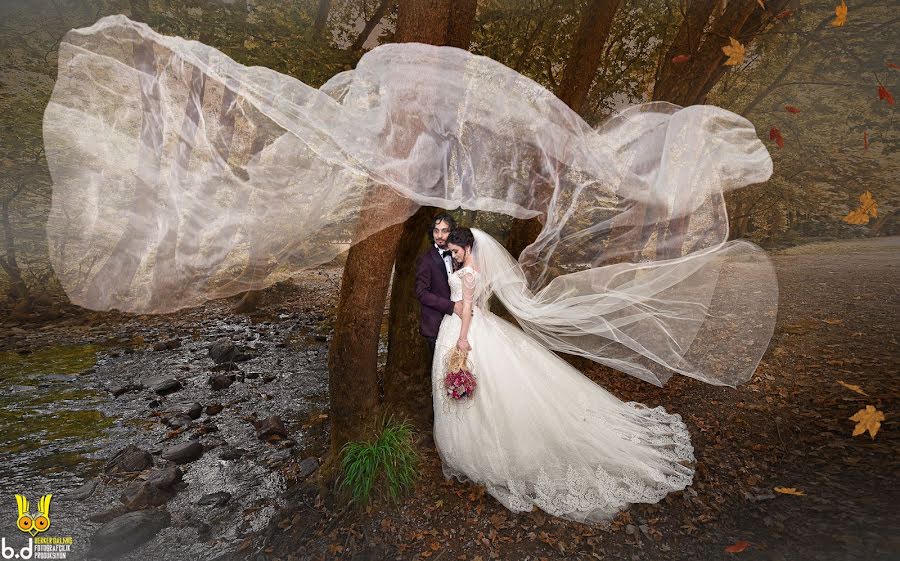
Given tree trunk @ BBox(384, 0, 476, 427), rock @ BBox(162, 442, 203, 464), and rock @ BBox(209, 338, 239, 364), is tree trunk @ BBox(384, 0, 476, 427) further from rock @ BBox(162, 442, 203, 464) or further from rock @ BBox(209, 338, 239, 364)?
rock @ BBox(209, 338, 239, 364)

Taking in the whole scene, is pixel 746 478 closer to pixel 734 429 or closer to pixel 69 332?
pixel 734 429

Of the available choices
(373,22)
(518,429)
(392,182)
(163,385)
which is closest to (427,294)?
(392,182)

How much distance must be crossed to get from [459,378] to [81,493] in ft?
15.4

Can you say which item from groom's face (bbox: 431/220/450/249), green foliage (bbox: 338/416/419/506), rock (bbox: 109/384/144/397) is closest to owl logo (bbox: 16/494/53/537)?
rock (bbox: 109/384/144/397)

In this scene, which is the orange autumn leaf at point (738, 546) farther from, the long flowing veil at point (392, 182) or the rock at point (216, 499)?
the rock at point (216, 499)

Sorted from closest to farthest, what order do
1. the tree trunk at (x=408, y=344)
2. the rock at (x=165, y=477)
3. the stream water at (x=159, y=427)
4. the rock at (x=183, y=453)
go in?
the stream water at (x=159, y=427) < the rock at (x=165, y=477) < the tree trunk at (x=408, y=344) < the rock at (x=183, y=453)

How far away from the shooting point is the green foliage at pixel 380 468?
4.50m

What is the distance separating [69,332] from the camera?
1100 centimetres

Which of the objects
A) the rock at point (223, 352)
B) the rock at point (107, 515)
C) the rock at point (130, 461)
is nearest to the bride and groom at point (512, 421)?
the rock at point (107, 515)

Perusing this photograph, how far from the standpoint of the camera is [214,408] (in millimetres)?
7277

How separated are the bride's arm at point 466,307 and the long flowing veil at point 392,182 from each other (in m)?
0.27

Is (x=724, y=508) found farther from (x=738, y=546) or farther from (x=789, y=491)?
(x=789, y=491)

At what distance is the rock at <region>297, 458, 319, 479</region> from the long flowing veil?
2.97 meters

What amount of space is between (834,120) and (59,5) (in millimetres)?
17345
